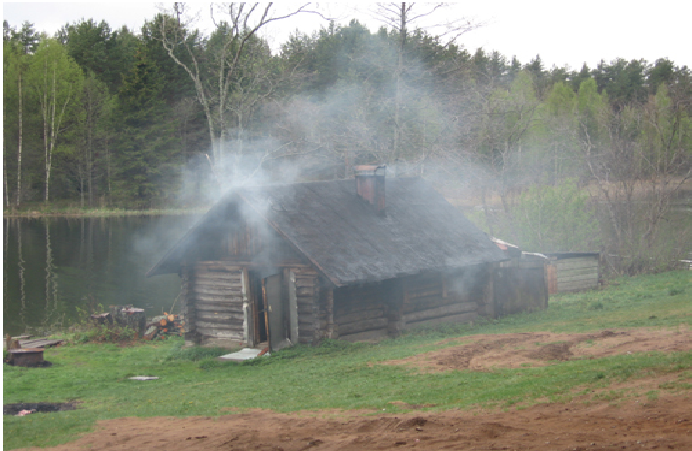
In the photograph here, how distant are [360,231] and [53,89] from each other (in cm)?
4984

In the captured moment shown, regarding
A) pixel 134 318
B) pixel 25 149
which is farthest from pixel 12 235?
pixel 134 318

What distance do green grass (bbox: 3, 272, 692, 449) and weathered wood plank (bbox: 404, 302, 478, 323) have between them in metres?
0.52

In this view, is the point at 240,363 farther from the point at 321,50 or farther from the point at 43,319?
the point at 321,50

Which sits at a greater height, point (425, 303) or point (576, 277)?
point (425, 303)

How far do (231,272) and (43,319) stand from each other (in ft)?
36.1

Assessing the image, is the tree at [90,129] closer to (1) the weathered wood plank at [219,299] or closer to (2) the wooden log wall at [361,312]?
(1) the weathered wood plank at [219,299]

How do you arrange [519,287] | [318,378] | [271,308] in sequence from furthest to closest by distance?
[519,287], [271,308], [318,378]

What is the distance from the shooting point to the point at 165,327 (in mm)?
23422

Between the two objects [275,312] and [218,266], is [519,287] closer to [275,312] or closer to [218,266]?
[275,312]

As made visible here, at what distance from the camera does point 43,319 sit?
2550 cm

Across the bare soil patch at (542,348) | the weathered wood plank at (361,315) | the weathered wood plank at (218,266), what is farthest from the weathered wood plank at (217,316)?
the bare soil patch at (542,348)

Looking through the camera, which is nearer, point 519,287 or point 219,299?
point 219,299

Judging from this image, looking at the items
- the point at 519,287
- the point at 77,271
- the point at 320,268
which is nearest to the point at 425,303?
the point at 519,287

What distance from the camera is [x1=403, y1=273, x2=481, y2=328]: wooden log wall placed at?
64.3ft
